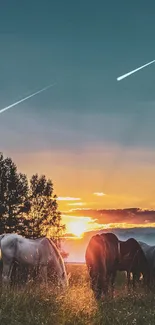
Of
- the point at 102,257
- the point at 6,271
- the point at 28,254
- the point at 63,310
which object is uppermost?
the point at 28,254

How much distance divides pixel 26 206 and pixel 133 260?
22.1 m

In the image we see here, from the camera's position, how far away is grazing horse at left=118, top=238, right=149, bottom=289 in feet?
72.7

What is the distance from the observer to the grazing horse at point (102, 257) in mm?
19070

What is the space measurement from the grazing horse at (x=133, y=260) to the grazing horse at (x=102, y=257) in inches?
86.4

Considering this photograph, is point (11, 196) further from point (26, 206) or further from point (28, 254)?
point (28, 254)

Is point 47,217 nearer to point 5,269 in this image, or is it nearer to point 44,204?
point 44,204

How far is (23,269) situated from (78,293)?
655 centimetres

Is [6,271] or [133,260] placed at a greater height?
[133,260]

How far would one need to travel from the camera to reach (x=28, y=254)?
20969mm

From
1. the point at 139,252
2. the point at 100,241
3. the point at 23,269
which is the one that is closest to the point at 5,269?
the point at 23,269

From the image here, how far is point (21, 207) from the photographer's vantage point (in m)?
43.5

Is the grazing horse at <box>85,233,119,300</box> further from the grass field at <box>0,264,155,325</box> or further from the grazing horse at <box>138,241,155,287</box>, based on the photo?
the grass field at <box>0,264,155,325</box>

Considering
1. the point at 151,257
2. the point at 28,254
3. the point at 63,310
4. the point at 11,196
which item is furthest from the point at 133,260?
the point at 11,196

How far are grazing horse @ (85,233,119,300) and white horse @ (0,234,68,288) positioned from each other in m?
1.21
